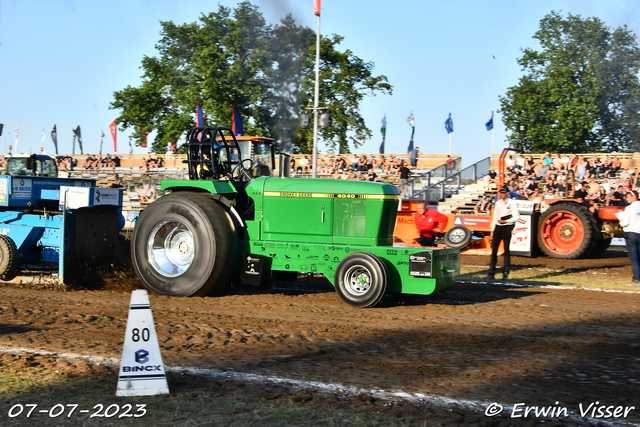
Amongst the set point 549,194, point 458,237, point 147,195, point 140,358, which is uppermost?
point 549,194

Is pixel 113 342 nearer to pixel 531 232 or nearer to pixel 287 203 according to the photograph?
pixel 287 203

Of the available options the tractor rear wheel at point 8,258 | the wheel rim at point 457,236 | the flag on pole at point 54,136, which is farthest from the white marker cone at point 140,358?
the flag on pole at point 54,136

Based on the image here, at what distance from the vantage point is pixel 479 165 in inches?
863

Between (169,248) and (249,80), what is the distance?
2637 cm

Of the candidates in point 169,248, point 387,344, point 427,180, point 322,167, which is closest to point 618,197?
point 427,180

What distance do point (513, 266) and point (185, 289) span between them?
26.2 feet

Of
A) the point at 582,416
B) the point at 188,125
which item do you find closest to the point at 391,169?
the point at 188,125

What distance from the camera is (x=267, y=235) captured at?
802cm

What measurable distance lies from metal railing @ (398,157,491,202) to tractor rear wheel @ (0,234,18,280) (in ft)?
46.9

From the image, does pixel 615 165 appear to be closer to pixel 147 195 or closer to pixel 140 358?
pixel 147 195

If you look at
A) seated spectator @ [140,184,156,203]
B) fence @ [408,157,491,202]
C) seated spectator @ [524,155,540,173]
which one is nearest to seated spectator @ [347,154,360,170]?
fence @ [408,157,491,202]

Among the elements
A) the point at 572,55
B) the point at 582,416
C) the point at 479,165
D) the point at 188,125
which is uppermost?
the point at 572,55

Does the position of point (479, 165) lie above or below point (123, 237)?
above

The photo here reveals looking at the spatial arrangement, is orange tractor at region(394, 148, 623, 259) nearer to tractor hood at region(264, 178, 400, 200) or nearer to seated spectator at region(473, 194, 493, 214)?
seated spectator at region(473, 194, 493, 214)
